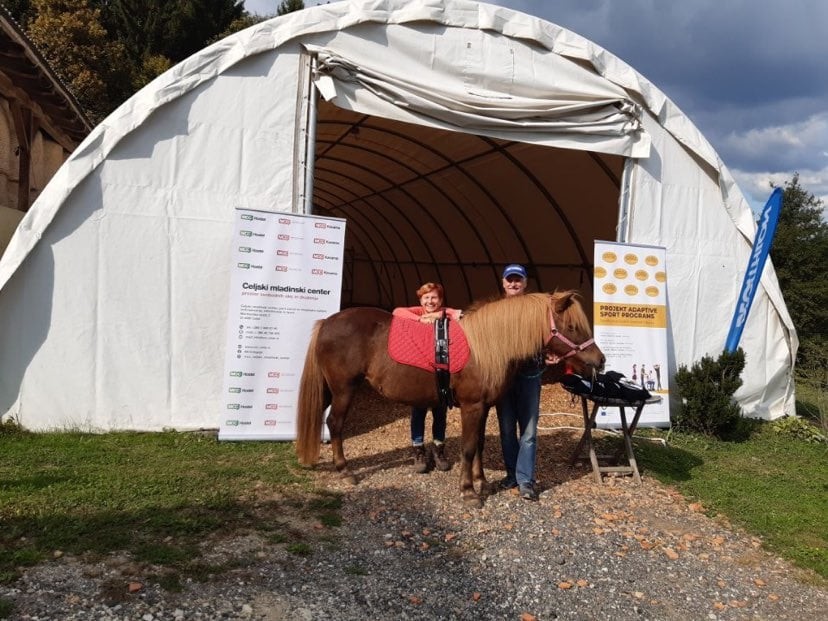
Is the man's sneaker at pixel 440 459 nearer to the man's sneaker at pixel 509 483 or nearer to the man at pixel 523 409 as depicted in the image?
the man's sneaker at pixel 509 483

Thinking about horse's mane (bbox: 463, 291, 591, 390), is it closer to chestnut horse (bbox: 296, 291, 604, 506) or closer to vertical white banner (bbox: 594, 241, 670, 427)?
chestnut horse (bbox: 296, 291, 604, 506)

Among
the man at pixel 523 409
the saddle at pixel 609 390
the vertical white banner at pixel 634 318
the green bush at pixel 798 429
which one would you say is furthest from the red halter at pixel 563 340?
the green bush at pixel 798 429

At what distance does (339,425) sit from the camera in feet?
16.3

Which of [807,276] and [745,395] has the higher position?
[807,276]

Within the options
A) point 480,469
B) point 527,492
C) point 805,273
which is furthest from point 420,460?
point 805,273

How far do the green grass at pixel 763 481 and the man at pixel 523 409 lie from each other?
1.59 m

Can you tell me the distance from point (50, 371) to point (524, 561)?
4598 millimetres

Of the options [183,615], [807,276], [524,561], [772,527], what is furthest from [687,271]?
[807,276]

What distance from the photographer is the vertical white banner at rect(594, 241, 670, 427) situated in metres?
6.73

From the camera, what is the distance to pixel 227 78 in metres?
5.74

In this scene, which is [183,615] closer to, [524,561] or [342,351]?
[524,561]

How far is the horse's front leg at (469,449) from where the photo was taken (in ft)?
14.5

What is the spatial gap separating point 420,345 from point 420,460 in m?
1.22

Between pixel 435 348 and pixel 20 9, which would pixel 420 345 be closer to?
pixel 435 348
